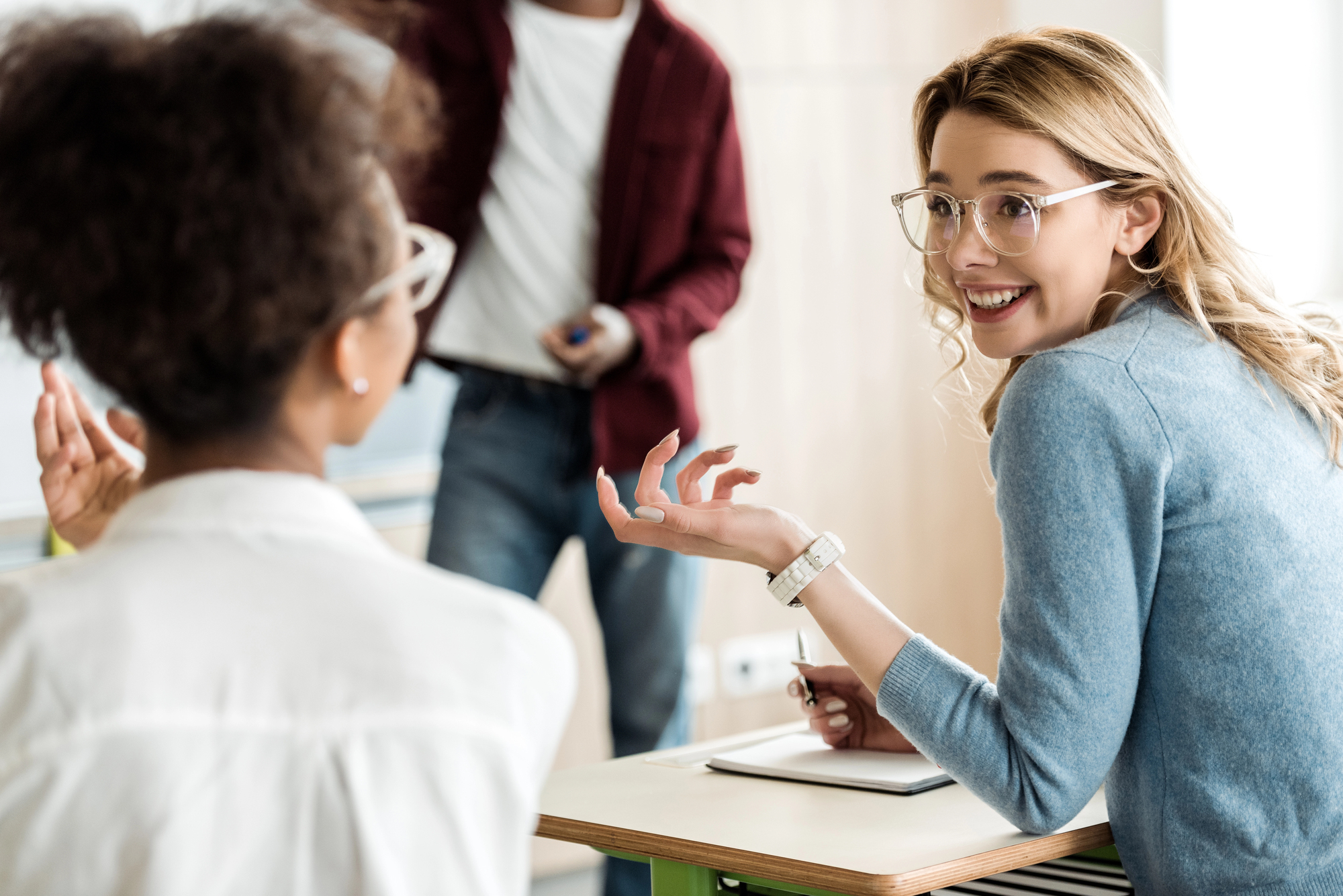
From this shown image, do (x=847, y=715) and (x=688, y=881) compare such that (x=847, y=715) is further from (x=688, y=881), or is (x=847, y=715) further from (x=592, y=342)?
(x=592, y=342)

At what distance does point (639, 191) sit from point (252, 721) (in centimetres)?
184

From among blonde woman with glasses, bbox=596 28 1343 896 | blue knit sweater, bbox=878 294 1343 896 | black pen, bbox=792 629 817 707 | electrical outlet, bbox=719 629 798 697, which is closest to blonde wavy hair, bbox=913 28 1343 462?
blonde woman with glasses, bbox=596 28 1343 896

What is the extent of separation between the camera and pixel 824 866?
1.18 meters

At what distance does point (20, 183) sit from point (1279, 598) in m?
1.06

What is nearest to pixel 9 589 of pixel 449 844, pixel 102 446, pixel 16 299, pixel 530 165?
pixel 16 299

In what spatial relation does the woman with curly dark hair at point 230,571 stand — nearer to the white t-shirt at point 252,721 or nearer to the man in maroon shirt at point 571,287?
the white t-shirt at point 252,721

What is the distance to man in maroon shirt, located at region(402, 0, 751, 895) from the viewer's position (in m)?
2.40

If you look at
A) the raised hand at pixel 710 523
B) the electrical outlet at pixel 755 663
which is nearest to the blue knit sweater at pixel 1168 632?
the raised hand at pixel 710 523

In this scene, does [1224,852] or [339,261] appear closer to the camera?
[339,261]

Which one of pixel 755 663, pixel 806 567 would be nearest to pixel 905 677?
pixel 806 567

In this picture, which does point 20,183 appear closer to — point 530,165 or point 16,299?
point 16,299

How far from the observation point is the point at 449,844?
74 cm

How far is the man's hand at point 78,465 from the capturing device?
4.00 feet

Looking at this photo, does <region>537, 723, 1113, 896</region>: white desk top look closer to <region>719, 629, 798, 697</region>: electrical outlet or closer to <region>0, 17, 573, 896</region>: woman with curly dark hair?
<region>0, 17, 573, 896</region>: woman with curly dark hair
